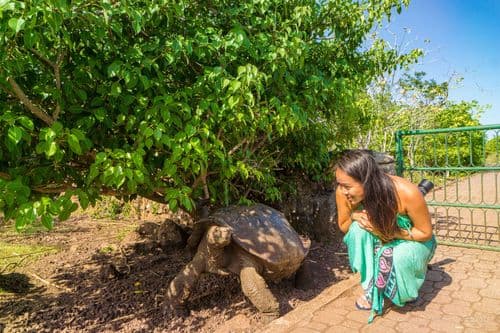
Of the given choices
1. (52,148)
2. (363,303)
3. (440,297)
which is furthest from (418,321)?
(52,148)

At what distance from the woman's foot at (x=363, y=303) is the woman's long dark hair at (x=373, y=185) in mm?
692

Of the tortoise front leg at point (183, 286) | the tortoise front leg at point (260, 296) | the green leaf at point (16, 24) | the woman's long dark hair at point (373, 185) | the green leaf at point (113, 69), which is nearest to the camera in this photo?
the green leaf at point (16, 24)

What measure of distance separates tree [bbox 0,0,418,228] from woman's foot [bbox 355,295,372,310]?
126 cm

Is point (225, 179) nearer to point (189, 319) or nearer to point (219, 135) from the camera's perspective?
point (219, 135)

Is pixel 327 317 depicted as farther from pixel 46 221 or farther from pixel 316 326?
pixel 46 221

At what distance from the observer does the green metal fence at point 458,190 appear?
4219mm

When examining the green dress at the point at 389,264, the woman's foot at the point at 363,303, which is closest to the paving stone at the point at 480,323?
→ the green dress at the point at 389,264

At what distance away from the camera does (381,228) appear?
254 centimetres

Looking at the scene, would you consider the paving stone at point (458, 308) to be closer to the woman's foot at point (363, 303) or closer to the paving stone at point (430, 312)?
the paving stone at point (430, 312)

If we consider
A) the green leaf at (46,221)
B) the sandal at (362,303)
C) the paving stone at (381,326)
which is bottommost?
the paving stone at (381,326)

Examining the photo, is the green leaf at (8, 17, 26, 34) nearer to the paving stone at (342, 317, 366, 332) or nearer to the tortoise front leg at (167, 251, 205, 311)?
the tortoise front leg at (167, 251, 205, 311)

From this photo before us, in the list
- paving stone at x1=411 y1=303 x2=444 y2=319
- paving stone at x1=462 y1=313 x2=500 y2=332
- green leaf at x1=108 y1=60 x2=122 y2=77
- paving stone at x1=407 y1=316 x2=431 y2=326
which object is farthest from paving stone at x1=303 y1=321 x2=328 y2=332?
green leaf at x1=108 y1=60 x2=122 y2=77

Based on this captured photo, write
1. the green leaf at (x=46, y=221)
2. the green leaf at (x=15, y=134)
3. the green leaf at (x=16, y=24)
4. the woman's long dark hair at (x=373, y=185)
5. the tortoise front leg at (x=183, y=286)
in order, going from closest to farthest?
the green leaf at (x=16, y=24) < the green leaf at (x=15, y=134) < the green leaf at (x=46, y=221) < the woman's long dark hair at (x=373, y=185) < the tortoise front leg at (x=183, y=286)

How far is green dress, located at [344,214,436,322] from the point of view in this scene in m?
2.61
